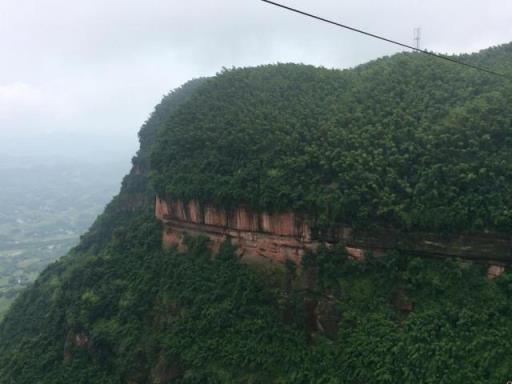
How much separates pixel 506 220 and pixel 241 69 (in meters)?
21.7

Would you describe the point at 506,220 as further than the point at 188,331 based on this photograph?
No

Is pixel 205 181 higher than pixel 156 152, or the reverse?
pixel 156 152

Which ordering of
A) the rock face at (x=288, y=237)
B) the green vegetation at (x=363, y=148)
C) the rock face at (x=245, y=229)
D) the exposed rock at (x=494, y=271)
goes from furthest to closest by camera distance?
the rock face at (x=245, y=229)
the green vegetation at (x=363, y=148)
the rock face at (x=288, y=237)
the exposed rock at (x=494, y=271)

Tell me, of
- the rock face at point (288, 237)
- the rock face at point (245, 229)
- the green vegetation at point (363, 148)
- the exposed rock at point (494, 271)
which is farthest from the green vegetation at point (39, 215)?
the exposed rock at point (494, 271)

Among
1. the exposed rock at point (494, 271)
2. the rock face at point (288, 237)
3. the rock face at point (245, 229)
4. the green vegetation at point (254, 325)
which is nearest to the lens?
the green vegetation at point (254, 325)

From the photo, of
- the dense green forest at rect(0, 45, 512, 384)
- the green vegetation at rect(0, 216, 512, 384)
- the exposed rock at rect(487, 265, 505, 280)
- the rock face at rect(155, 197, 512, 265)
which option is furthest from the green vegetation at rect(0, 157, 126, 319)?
the exposed rock at rect(487, 265, 505, 280)

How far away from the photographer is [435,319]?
16.1 metres

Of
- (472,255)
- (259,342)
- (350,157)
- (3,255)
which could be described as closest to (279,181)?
(350,157)

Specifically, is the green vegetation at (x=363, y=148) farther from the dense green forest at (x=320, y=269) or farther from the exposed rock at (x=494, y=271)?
the exposed rock at (x=494, y=271)

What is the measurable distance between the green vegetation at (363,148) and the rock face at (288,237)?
437 mm

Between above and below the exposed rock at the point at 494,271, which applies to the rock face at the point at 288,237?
above

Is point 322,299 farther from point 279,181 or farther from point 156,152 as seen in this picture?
point 156,152

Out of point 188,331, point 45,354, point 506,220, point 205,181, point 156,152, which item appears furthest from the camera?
point 156,152

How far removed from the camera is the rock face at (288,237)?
16.6m
